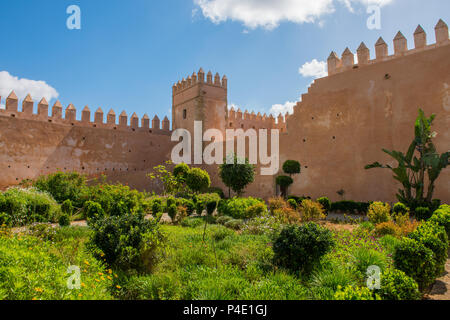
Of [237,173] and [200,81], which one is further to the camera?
[200,81]

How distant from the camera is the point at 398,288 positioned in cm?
343

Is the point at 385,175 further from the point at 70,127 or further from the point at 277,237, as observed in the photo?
the point at 70,127

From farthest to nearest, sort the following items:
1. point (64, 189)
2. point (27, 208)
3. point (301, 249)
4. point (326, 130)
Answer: point (326, 130) → point (64, 189) → point (27, 208) → point (301, 249)

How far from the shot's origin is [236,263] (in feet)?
17.5

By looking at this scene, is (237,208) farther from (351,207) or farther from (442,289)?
(442,289)

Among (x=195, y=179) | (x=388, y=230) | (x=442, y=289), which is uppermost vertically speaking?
(x=195, y=179)

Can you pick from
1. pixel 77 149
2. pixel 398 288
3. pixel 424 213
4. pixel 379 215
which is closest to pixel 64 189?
pixel 77 149

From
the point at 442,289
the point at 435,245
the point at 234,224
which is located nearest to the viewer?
the point at 442,289

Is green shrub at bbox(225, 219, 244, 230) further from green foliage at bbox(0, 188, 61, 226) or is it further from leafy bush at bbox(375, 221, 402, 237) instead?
green foliage at bbox(0, 188, 61, 226)

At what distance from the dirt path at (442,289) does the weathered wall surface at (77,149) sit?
60.8 feet

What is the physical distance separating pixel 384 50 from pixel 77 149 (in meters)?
20.1

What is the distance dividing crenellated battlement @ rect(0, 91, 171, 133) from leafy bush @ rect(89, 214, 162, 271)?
1659 cm

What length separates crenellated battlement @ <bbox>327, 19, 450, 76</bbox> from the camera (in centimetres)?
1314
